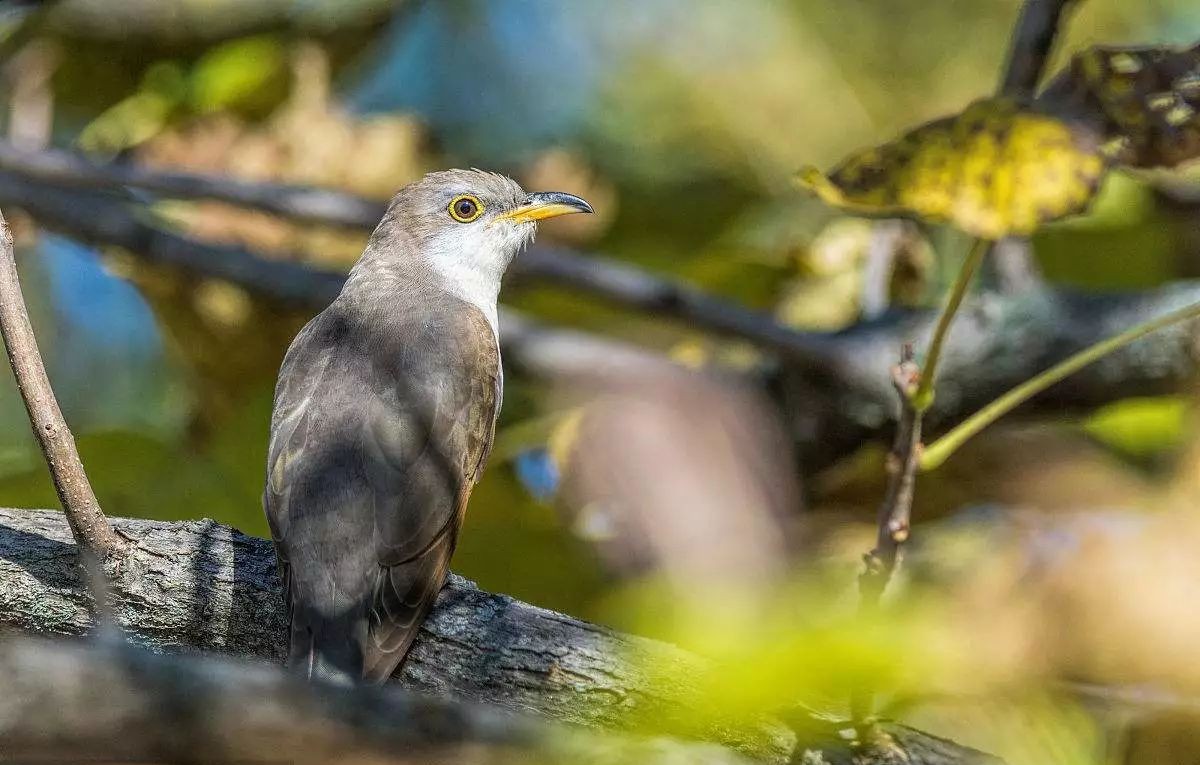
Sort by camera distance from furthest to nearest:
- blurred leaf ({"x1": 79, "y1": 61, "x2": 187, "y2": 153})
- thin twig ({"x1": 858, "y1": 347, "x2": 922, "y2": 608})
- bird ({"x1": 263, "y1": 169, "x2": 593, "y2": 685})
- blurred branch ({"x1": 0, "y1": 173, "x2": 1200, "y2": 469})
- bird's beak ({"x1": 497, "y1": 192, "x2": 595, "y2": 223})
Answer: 1. blurred leaf ({"x1": 79, "y1": 61, "x2": 187, "y2": 153})
2. bird's beak ({"x1": 497, "y1": 192, "x2": 595, "y2": 223})
3. blurred branch ({"x1": 0, "y1": 173, "x2": 1200, "y2": 469})
4. bird ({"x1": 263, "y1": 169, "x2": 593, "y2": 685})
5. thin twig ({"x1": 858, "y1": 347, "x2": 922, "y2": 608})

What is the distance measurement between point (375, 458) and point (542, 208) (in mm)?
2165

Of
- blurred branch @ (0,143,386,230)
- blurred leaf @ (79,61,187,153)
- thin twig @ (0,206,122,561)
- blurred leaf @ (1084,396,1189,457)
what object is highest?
blurred leaf @ (79,61,187,153)

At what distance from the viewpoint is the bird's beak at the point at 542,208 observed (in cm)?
604

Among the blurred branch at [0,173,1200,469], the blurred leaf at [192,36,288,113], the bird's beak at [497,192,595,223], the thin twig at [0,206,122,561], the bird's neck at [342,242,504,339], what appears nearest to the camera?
the thin twig at [0,206,122,561]

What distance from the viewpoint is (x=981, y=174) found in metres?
2.79

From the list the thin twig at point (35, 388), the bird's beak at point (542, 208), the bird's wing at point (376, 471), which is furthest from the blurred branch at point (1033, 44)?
the thin twig at point (35, 388)

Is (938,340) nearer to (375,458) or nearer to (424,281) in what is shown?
(375,458)

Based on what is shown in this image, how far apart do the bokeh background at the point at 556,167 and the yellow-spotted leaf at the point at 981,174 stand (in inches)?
72.1

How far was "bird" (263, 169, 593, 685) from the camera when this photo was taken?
148 inches

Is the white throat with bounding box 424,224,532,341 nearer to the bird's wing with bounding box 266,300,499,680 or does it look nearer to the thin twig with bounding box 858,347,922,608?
the bird's wing with bounding box 266,300,499,680

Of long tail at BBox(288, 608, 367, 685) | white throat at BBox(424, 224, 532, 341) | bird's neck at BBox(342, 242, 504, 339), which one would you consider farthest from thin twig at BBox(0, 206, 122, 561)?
white throat at BBox(424, 224, 532, 341)

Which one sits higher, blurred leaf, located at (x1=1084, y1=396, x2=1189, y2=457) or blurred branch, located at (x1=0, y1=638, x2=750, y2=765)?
blurred leaf, located at (x1=1084, y1=396, x2=1189, y2=457)

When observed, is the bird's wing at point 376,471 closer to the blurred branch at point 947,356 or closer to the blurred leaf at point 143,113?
the blurred branch at point 947,356

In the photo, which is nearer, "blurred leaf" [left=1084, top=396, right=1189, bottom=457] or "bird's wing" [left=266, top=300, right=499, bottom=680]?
"bird's wing" [left=266, top=300, right=499, bottom=680]
